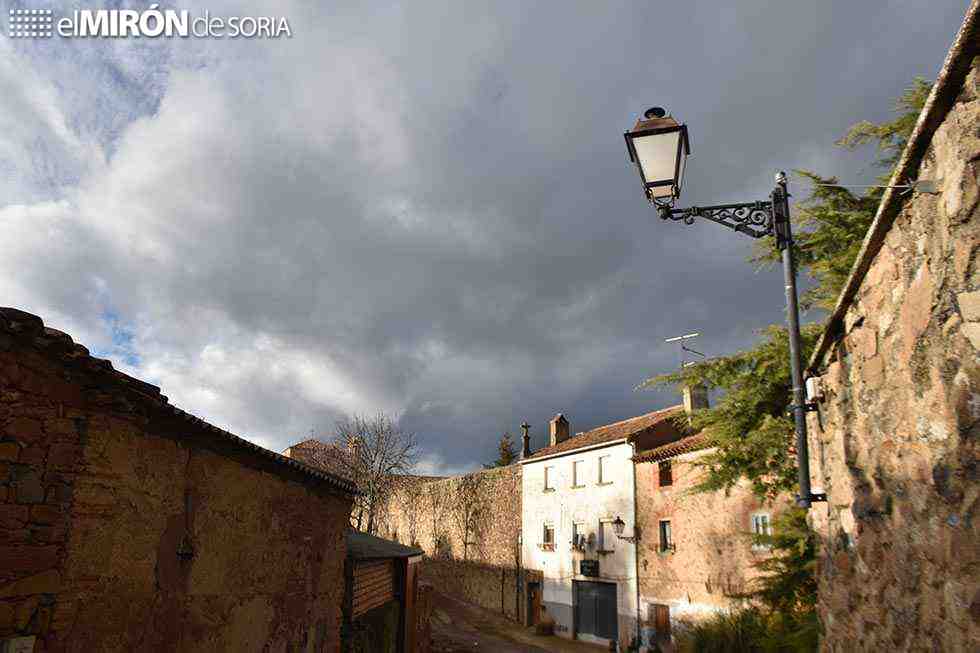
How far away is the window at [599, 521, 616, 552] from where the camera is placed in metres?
24.9

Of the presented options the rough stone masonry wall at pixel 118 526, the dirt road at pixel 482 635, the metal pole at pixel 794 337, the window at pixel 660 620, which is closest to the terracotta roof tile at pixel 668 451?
the window at pixel 660 620

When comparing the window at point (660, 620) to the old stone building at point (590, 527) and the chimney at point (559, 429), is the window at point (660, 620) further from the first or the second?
the chimney at point (559, 429)

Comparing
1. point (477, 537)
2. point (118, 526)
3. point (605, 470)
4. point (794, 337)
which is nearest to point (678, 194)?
point (794, 337)

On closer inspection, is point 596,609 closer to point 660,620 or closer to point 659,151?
point 660,620

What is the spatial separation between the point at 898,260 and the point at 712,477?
304 inches

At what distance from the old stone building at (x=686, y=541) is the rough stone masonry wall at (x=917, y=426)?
45.8ft

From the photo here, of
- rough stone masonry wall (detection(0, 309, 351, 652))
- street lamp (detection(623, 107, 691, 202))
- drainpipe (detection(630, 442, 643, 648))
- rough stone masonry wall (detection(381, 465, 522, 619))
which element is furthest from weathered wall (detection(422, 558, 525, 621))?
street lamp (detection(623, 107, 691, 202))

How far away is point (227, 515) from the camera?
7.47 m

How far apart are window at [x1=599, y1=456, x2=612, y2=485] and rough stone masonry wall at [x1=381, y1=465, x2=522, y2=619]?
6514 millimetres

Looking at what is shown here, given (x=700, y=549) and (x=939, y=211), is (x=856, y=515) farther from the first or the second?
(x=700, y=549)

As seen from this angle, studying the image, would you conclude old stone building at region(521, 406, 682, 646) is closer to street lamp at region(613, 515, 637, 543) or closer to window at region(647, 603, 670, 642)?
street lamp at region(613, 515, 637, 543)

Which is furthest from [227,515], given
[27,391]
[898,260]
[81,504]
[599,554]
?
[599,554]

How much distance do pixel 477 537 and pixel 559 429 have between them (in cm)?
720

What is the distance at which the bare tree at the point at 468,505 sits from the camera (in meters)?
34.2
